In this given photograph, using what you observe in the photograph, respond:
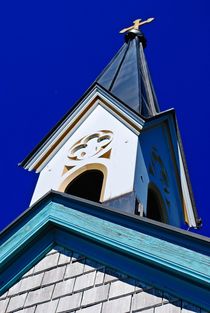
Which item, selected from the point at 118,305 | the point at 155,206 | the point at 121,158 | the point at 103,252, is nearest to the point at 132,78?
the point at 155,206

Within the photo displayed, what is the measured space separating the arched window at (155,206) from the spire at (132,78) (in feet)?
5.43

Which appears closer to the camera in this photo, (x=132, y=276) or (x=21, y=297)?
(x=132, y=276)

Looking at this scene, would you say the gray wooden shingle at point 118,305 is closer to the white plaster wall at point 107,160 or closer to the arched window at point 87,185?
the white plaster wall at point 107,160

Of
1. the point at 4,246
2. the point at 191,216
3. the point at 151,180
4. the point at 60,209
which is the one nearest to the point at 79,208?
the point at 60,209

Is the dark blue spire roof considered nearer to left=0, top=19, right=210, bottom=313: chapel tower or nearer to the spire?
the spire

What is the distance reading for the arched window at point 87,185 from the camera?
10336mm

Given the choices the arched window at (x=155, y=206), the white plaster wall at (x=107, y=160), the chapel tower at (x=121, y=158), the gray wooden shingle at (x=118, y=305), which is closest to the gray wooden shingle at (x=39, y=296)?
the gray wooden shingle at (x=118, y=305)

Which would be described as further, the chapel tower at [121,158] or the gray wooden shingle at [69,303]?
the chapel tower at [121,158]

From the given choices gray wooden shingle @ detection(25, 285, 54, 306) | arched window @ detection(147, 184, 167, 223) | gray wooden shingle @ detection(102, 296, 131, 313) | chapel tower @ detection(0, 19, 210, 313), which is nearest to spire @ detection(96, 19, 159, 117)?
arched window @ detection(147, 184, 167, 223)

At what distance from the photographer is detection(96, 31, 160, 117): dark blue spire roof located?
12.9 m

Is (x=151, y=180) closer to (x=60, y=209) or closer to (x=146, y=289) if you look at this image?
(x=60, y=209)

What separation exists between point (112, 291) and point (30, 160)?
587cm

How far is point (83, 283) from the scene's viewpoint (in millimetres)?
6012

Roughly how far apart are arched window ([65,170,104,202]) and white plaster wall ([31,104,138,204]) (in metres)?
0.16
